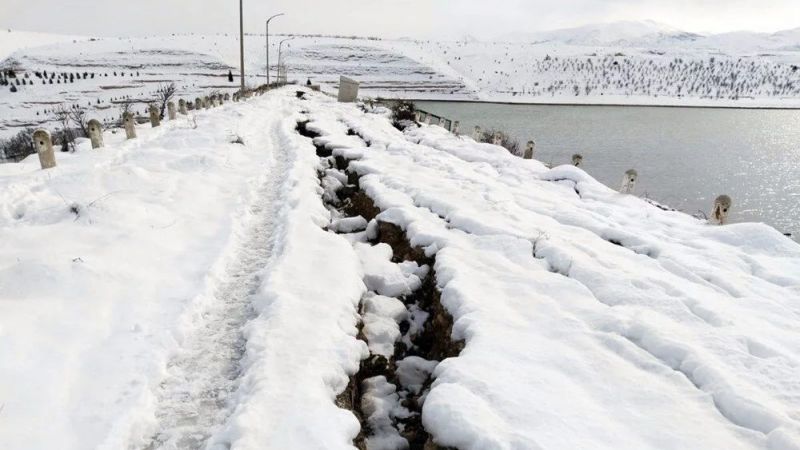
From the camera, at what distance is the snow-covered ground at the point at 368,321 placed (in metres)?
2.96

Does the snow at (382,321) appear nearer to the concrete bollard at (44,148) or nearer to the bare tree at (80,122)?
the concrete bollard at (44,148)

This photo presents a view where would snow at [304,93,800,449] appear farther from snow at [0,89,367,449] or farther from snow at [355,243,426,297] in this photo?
snow at [0,89,367,449]

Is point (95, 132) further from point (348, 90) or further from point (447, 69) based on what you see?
point (447, 69)

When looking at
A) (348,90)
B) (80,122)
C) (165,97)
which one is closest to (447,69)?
(348,90)

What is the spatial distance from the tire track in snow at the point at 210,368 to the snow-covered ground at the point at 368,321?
0.02m

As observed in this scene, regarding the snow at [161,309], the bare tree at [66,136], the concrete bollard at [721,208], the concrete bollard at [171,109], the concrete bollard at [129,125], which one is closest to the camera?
the snow at [161,309]

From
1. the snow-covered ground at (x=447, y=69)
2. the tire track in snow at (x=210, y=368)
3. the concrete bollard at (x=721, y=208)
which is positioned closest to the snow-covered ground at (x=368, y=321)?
the tire track in snow at (x=210, y=368)

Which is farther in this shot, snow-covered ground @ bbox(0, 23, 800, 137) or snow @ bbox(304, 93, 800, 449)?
snow-covered ground @ bbox(0, 23, 800, 137)

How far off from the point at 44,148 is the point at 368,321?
260 inches

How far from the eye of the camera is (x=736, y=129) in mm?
36125

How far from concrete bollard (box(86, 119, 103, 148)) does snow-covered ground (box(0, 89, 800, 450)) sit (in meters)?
1.54

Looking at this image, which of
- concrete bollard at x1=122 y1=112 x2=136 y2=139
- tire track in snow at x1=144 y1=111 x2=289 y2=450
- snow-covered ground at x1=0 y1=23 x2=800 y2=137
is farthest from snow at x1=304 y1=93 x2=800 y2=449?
snow-covered ground at x1=0 y1=23 x2=800 y2=137

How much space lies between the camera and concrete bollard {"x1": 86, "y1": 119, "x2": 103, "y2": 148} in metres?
9.00

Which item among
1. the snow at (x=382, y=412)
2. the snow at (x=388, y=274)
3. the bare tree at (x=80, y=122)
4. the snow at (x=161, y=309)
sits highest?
the snow at (x=161, y=309)
